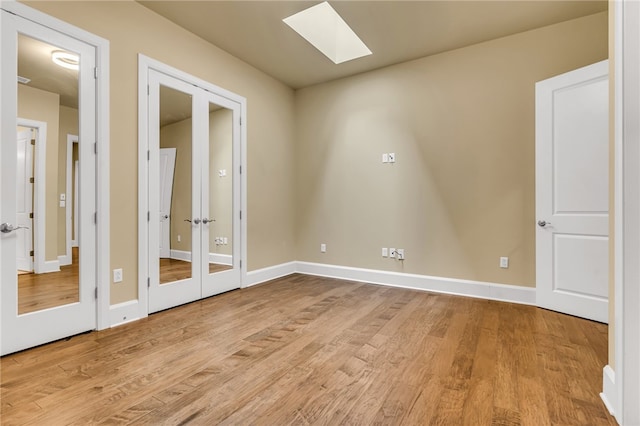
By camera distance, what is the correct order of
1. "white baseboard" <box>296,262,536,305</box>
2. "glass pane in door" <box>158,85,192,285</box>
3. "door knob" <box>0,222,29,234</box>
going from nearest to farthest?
"door knob" <box>0,222,29,234</box> < "glass pane in door" <box>158,85,192,285</box> < "white baseboard" <box>296,262,536,305</box>

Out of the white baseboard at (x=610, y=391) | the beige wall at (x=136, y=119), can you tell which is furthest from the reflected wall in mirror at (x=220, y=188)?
the white baseboard at (x=610, y=391)

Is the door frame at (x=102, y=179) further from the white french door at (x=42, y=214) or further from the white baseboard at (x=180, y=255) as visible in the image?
the white baseboard at (x=180, y=255)

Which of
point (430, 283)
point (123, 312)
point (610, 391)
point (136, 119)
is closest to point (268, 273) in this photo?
point (123, 312)

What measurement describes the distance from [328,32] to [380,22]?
2.44ft

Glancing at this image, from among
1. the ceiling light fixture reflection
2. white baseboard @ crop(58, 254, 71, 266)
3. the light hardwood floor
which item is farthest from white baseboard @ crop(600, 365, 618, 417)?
the ceiling light fixture reflection

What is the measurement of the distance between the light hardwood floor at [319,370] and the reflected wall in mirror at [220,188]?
0.86 m

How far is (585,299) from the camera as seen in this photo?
114 inches

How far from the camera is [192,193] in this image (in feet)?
11.4

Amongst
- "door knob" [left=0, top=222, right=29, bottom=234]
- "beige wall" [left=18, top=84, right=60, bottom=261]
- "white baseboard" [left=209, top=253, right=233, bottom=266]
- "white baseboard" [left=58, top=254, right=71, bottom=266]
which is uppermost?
"beige wall" [left=18, top=84, right=60, bottom=261]

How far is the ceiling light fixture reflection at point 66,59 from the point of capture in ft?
7.97

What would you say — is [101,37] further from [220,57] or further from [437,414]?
[437,414]

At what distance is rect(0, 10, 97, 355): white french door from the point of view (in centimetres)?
216

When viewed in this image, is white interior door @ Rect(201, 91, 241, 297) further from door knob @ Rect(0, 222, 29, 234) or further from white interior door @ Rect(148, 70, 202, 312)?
door knob @ Rect(0, 222, 29, 234)

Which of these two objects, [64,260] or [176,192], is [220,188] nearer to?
[176,192]
